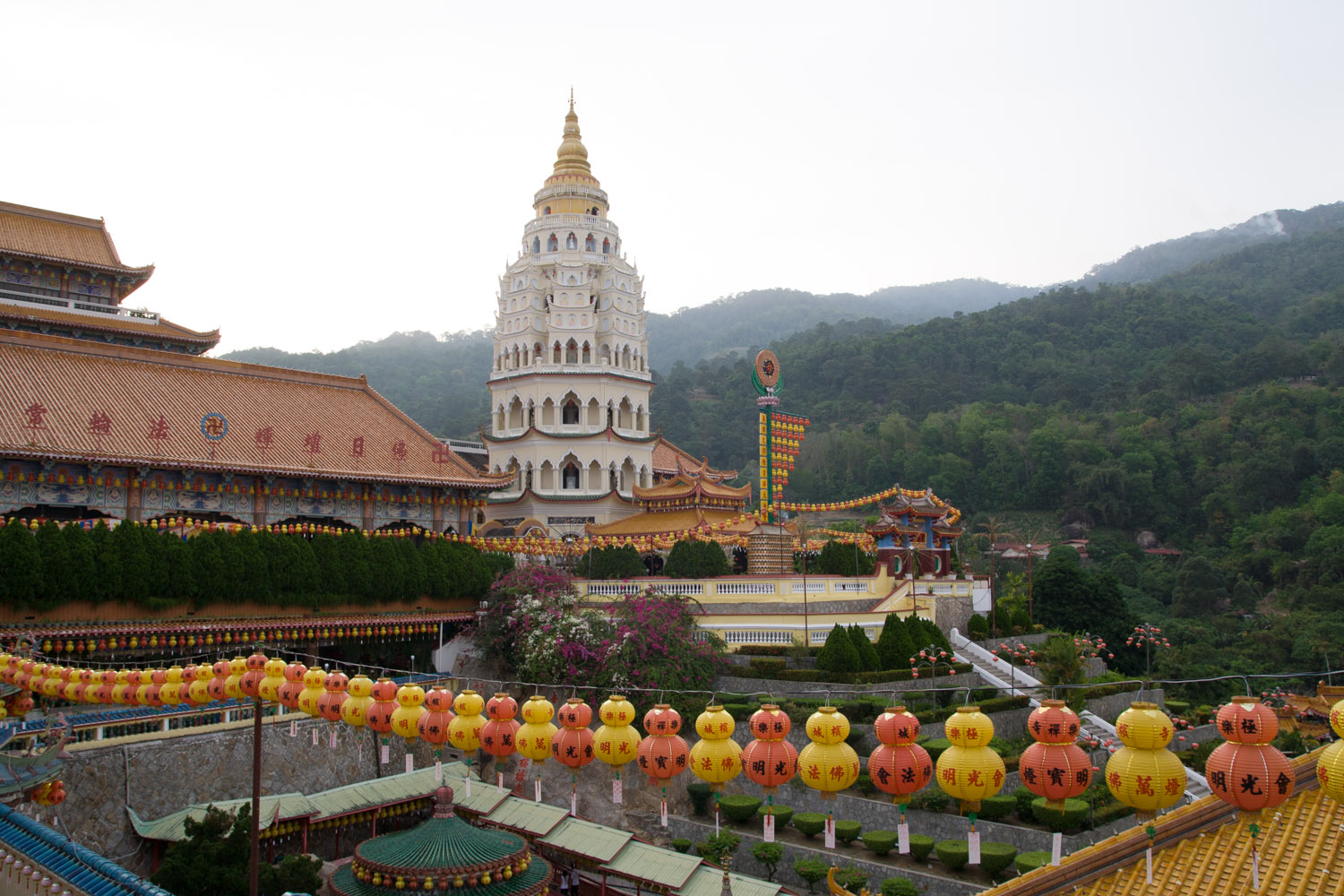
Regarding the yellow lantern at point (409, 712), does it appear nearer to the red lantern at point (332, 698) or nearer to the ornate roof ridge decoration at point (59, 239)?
the red lantern at point (332, 698)

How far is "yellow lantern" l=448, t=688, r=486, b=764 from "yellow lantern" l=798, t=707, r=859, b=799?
15.6ft

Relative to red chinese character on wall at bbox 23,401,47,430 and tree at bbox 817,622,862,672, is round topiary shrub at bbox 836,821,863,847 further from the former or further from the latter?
red chinese character on wall at bbox 23,401,47,430

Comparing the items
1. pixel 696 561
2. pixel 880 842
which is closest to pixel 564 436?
pixel 696 561

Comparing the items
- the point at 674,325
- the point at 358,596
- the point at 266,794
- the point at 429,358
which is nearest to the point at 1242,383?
the point at 358,596

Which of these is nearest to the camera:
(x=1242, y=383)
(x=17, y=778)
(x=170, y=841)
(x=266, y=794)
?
(x=17, y=778)

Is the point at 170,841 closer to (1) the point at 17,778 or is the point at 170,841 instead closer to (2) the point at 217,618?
(1) the point at 17,778

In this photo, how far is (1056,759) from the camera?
1101 centimetres

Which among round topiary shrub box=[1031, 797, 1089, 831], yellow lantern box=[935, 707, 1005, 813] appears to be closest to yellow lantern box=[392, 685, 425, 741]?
yellow lantern box=[935, 707, 1005, 813]

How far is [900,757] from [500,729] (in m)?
5.53

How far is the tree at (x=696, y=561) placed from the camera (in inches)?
1144

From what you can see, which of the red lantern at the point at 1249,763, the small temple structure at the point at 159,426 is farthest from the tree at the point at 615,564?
the red lantern at the point at 1249,763

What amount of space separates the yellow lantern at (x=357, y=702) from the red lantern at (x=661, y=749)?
13.1 feet

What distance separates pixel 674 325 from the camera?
168000 millimetres

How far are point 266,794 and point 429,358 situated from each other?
4240 inches
